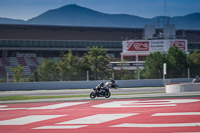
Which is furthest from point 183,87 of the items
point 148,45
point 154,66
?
point 148,45

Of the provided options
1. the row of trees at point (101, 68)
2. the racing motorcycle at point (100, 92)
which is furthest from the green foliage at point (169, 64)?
the racing motorcycle at point (100, 92)

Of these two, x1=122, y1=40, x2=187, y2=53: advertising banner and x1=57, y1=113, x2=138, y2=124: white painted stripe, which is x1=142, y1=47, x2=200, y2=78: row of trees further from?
x1=57, y1=113, x2=138, y2=124: white painted stripe

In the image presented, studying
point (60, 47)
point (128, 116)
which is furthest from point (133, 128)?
point (60, 47)

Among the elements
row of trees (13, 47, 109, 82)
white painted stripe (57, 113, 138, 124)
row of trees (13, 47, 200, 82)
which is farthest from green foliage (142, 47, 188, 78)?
white painted stripe (57, 113, 138, 124)

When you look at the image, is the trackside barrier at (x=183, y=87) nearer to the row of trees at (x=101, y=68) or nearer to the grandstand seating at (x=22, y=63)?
the row of trees at (x=101, y=68)

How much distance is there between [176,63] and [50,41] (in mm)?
37610

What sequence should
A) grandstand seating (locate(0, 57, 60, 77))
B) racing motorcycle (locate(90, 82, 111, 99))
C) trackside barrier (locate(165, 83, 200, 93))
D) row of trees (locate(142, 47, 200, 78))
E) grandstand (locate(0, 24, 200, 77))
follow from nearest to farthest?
racing motorcycle (locate(90, 82, 111, 99)) < trackside barrier (locate(165, 83, 200, 93)) < row of trees (locate(142, 47, 200, 78)) < grandstand seating (locate(0, 57, 60, 77)) < grandstand (locate(0, 24, 200, 77))

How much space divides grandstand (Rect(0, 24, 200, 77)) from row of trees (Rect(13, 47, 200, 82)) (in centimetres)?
1971

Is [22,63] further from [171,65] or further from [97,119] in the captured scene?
[97,119]

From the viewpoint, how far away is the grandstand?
236ft

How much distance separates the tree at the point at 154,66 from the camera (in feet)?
133

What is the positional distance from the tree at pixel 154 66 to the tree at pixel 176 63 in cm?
108

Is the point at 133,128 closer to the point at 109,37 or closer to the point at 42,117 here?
the point at 42,117

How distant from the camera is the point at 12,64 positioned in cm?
6719
